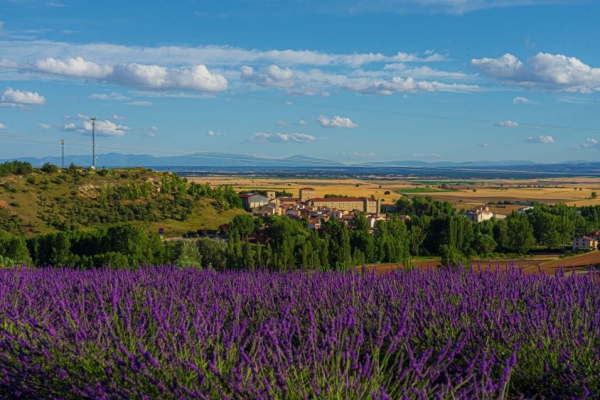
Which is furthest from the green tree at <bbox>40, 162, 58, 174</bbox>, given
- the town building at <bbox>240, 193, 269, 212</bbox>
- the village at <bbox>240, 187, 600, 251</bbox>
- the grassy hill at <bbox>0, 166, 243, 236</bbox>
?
the town building at <bbox>240, 193, 269, 212</bbox>

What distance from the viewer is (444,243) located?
198 ft

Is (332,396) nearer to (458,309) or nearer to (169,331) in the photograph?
(169,331)

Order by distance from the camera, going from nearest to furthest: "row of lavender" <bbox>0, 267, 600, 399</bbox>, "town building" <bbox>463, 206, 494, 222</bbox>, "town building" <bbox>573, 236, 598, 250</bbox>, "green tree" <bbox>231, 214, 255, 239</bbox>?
"row of lavender" <bbox>0, 267, 600, 399</bbox>, "town building" <bbox>573, 236, 598, 250</bbox>, "green tree" <bbox>231, 214, 255, 239</bbox>, "town building" <bbox>463, 206, 494, 222</bbox>

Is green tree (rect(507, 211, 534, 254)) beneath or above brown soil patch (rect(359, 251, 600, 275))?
beneath

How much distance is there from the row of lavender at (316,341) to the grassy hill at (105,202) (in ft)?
198

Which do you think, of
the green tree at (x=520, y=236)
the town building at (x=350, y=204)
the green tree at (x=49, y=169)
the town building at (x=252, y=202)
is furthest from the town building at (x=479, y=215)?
the green tree at (x=49, y=169)

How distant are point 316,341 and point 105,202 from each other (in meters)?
75.1

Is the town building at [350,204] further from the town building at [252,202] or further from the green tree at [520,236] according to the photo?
the green tree at [520,236]

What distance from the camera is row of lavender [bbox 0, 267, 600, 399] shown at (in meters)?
2.78

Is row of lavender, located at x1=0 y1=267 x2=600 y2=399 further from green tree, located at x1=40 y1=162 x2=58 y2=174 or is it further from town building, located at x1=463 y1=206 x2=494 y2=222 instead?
town building, located at x1=463 y1=206 x2=494 y2=222

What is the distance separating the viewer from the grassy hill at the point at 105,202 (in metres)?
65.4

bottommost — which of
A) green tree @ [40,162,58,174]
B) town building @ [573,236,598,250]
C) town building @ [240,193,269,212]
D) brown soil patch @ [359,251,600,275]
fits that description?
town building @ [573,236,598,250]

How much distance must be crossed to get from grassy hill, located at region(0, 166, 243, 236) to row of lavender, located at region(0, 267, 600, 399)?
198 feet

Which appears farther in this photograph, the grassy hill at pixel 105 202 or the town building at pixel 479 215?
the town building at pixel 479 215
